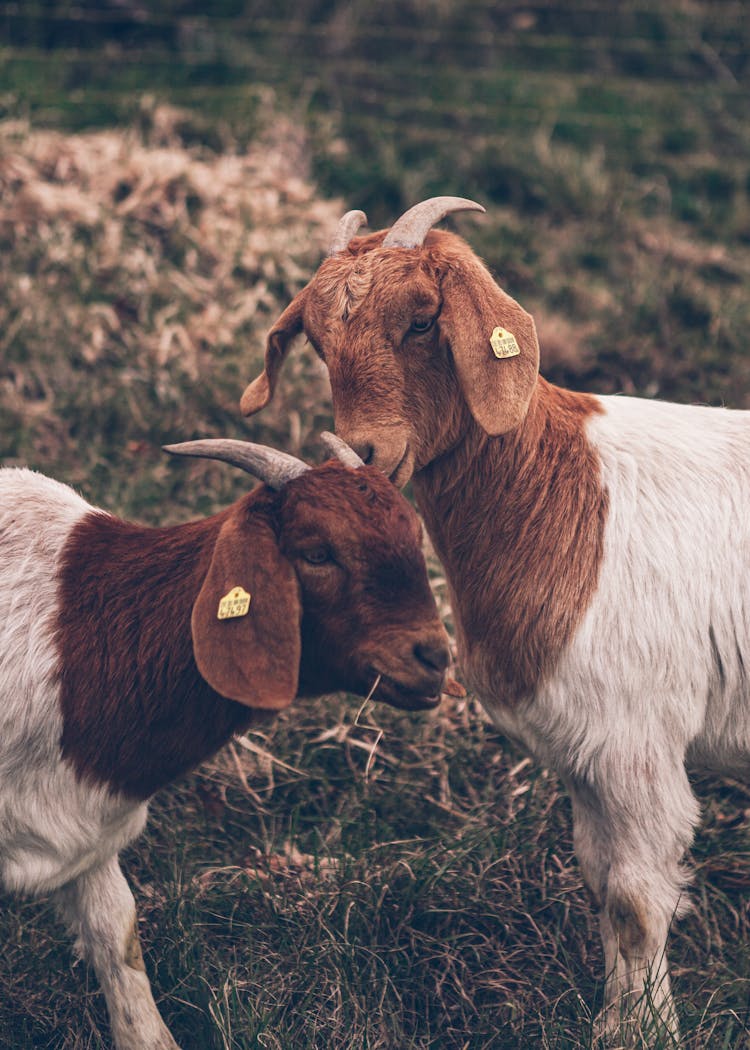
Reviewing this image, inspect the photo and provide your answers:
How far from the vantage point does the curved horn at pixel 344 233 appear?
369 centimetres

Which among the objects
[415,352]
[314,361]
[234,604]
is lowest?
[314,361]

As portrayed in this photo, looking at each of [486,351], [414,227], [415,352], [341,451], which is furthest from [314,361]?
[341,451]

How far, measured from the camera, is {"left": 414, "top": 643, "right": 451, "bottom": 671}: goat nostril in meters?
3.12

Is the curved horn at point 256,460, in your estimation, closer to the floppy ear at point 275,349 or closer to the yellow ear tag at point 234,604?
the yellow ear tag at point 234,604

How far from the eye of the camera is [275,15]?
9.51m

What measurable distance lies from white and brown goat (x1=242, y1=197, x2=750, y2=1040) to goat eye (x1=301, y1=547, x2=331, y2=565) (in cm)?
38

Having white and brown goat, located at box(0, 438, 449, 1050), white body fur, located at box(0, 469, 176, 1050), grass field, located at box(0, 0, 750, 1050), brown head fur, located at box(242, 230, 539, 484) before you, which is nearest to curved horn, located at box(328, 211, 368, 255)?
brown head fur, located at box(242, 230, 539, 484)

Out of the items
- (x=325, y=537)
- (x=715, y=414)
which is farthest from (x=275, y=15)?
(x=325, y=537)

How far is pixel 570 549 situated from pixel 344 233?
1142mm

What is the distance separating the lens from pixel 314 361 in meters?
6.73

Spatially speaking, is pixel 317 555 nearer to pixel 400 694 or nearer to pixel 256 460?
pixel 256 460

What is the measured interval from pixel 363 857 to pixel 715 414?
5.91 feet

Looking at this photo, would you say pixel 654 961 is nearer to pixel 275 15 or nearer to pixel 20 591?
pixel 20 591

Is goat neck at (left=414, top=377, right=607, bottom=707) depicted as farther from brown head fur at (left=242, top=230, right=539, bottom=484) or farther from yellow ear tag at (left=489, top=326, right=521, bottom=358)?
yellow ear tag at (left=489, top=326, right=521, bottom=358)
